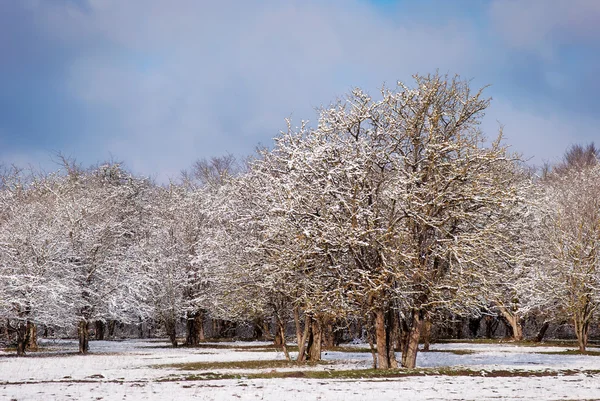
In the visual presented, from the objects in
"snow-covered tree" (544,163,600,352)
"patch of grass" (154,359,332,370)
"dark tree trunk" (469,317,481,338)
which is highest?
"snow-covered tree" (544,163,600,352)

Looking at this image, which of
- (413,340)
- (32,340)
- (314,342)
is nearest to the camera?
(413,340)

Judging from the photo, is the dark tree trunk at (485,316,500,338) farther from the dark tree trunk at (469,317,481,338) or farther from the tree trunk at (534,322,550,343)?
the tree trunk at (534,322,550,343)

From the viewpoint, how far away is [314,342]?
31000 millimetres

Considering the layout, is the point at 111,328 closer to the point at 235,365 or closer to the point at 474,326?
the point at 474,326

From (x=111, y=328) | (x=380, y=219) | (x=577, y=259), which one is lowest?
(x=111, y=328)

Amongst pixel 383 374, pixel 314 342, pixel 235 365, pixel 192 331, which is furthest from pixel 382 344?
pixel 192 331

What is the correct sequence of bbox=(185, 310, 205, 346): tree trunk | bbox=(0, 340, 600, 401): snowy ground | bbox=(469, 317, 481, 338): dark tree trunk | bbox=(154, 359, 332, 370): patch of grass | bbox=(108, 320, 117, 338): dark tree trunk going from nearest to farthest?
bbox=(0, 340, 600, 401): snowy ground < bbox=(154, 359, 332, 370): patch of grass < bbox=(185, 310, 205, 346): tree trunk < bbox=(469, 317, 481, 338): dark tree trunk < bbox=(108, 320, 117, 338): dark tree trunk

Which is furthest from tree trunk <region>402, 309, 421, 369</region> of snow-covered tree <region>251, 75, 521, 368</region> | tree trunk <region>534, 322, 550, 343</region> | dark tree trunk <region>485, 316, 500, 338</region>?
dark tree trunk <region>485, 316, 500, 338</region>

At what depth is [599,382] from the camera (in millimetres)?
Answer: 19719

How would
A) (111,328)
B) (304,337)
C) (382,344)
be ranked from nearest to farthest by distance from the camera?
1. (382,344)
2. (304,337)
3. (111,328)

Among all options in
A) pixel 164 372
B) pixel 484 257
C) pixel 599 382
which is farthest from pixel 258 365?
pixel 599 382

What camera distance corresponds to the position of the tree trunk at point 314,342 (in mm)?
30688

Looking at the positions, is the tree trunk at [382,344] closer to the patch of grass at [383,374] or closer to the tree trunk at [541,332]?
the patch of grass at [383,374]

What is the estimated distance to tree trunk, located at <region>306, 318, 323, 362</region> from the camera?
30688 mm
